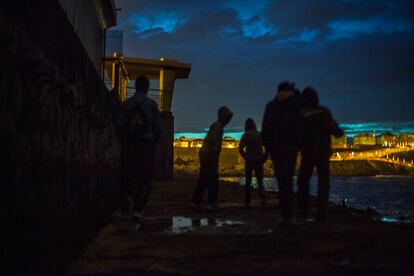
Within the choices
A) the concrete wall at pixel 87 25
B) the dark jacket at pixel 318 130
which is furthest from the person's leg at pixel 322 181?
the concrete wall at pixel 87 25

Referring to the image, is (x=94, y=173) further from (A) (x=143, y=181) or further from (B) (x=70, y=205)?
(B) (x=70, y=205)

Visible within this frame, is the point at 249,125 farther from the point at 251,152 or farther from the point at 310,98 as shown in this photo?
the point at 310,98

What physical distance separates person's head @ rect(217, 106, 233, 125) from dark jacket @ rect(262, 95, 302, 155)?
243 centimetres

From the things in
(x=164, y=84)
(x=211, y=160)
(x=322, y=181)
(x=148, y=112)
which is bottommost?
(x=322, y=181)

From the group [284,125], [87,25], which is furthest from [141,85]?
[87,25]

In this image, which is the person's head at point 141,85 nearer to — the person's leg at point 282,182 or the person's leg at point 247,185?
the person's leg at point 282,182

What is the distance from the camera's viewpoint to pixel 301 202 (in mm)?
7668

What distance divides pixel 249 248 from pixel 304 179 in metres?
2.80

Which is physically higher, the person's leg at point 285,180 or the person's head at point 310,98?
the person's head at point 310,98

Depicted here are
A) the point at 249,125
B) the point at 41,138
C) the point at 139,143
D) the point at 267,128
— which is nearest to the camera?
the point at 41,138

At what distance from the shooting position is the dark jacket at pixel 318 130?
23.7ft

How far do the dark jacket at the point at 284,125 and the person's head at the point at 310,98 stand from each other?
2.78 feet

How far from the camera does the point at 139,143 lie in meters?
7.14

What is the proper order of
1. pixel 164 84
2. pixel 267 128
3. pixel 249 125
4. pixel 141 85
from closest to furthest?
1. pixel 267 128
2. pixel 141 85
3. pixel 249 125
4. pixel 164 84
